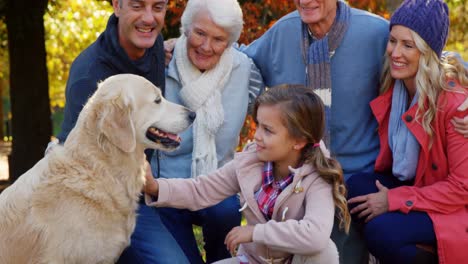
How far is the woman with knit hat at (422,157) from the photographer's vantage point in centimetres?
399

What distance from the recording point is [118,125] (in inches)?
139

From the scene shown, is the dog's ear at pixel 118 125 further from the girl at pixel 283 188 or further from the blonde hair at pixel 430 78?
the blonde hair at pixel 430 78

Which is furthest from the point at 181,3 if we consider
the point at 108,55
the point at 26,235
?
the point at 26,235

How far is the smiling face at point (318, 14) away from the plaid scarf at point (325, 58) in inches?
2.0

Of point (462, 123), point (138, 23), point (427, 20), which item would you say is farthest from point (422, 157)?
point (138, 23)

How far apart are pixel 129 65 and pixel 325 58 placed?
49.2 inches

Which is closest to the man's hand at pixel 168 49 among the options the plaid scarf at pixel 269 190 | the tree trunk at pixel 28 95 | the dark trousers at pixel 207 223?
the dark trousers at pixel 207 223

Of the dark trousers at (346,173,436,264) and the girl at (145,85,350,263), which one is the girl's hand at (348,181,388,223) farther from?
Answer: the girl at (145,85,350,263)

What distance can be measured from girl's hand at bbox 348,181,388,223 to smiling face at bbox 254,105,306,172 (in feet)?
2.41

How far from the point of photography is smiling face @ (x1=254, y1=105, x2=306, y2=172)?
3623 millimetres

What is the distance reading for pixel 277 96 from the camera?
365cm

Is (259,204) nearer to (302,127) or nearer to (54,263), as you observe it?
(302,127)

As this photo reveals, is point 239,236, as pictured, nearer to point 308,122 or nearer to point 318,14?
point 308,122

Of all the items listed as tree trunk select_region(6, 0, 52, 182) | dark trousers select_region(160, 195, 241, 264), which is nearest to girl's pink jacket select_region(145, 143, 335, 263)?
dark trousers select_region(160, 195, 241, 264)
